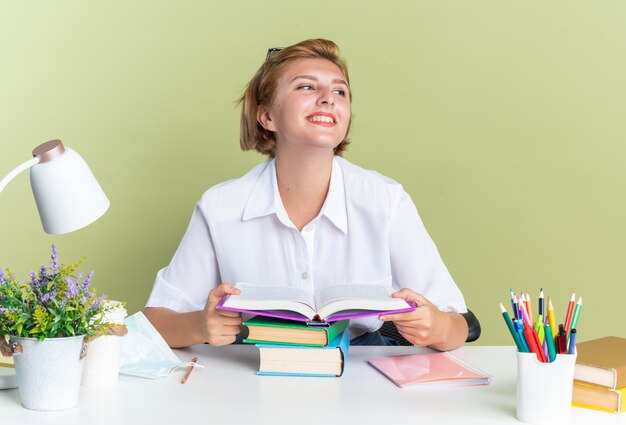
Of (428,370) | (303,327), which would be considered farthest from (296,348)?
(428,370)

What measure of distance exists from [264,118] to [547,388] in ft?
4.01

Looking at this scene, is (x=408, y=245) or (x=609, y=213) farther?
(x=609, y=213)

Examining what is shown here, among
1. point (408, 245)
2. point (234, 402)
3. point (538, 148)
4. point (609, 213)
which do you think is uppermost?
point (538, 148)

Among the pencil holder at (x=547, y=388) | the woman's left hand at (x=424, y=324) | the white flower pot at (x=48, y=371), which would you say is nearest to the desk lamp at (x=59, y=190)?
the white flower pot at (x=48, y=371)

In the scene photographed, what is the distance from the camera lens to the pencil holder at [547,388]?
46.5 inches

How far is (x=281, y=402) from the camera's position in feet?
4.29

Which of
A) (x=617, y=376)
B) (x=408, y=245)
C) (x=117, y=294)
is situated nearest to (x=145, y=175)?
(x=117, y=294)

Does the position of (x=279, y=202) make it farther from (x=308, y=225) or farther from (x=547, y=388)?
(x=547, y=388)

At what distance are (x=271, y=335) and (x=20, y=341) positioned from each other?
1.50 feet

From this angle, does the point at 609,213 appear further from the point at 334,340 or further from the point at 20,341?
the point at 20,341

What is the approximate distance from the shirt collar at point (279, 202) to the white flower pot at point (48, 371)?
2.62 feet

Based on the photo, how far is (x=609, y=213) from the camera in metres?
2.82

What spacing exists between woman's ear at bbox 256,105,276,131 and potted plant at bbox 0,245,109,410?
3.23ft

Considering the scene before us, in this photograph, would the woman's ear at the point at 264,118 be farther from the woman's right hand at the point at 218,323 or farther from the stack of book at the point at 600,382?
the stack of book at the point at 600,382
